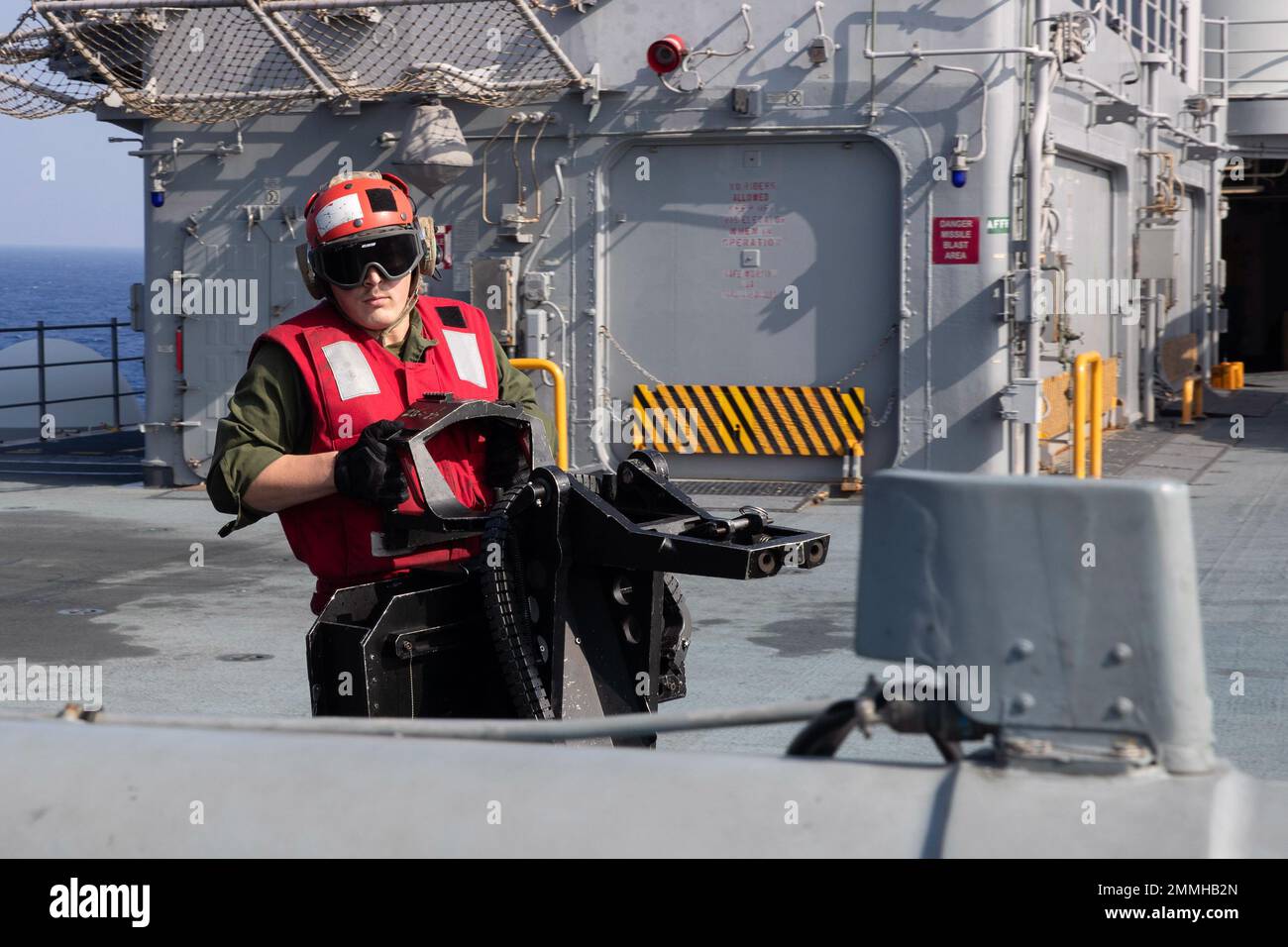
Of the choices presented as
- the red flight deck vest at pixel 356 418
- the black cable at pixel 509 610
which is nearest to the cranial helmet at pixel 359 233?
the red flight deck vest at pixel 356 418

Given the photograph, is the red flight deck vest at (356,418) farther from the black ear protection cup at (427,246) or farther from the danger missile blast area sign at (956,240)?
the danger missile blast area sign at (956,240)

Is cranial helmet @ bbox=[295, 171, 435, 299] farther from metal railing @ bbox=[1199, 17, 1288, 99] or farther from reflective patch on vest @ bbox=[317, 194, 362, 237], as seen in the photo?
metal railing @ bbox=[1199, 17, 1288, 99]

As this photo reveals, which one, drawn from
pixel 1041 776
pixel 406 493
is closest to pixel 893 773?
pixel 1041 776

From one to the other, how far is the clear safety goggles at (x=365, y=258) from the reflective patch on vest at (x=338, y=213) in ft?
0.14

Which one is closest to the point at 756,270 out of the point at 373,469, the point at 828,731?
the point at 373,469

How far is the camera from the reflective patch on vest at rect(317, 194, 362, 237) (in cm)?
331

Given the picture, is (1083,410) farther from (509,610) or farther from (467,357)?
(509,610)

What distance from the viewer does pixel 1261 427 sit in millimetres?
17375

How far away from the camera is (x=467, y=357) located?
357 centimetres

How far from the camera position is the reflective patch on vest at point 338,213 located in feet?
10.9

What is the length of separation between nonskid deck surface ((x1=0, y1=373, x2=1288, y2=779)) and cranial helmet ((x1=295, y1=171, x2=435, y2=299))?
222 centimetres

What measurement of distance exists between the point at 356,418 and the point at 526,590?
50 centimetres
